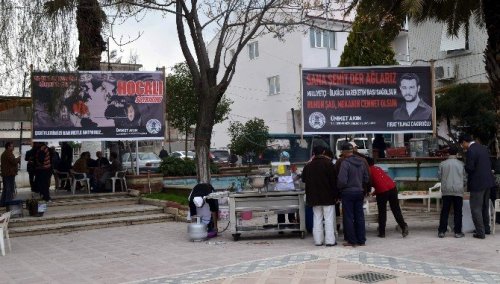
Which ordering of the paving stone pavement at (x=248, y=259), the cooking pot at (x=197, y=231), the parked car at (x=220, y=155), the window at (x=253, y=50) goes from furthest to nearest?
the window at (x=253, y=50) < the parked car at (x=220, y=155) < the cooking pot at (x=197, y=231) < the paving stone pavement at (x=248, y=259)

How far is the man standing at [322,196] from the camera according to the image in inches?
368

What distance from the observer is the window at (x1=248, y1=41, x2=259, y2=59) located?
3706cm

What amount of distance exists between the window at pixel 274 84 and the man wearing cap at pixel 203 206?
82.4 feet

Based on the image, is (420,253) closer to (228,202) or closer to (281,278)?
(281,278)

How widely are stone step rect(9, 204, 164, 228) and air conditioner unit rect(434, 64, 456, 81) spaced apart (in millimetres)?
18219

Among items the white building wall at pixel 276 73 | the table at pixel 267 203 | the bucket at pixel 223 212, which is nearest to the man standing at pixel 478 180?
the table at pixel 267 203

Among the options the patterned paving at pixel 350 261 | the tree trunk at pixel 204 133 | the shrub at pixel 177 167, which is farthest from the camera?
the shrub at pixel 177 167

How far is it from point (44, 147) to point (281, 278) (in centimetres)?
895

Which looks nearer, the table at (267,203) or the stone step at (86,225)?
the table at (267,203)

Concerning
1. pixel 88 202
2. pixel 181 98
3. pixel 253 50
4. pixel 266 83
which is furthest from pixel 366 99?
pixel 253 50

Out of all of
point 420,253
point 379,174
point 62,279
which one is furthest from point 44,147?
point 420,253

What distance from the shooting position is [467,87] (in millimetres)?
19656

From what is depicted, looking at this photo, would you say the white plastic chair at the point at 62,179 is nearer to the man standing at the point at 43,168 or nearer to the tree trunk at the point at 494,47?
the man standing at the point at 43,168

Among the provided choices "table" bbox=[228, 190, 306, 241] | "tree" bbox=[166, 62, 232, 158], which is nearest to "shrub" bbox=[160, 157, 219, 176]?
"table" bbox=[228, 190, 306, 241]
